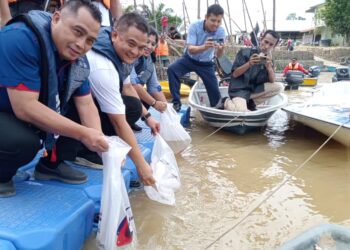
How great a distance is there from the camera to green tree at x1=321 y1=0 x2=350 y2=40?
84.4 ft

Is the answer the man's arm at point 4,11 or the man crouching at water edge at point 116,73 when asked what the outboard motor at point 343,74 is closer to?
the man crouching at water edge at point 116,73

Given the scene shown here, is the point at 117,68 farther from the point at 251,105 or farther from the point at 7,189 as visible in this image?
the point at 251,105

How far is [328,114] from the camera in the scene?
161 inches

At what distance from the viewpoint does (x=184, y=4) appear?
971 cm

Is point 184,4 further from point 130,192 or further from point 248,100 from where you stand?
point 130,192

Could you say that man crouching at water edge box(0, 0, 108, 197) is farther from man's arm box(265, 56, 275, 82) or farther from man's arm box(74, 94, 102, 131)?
man's arm box(265, 56, 275, 82)

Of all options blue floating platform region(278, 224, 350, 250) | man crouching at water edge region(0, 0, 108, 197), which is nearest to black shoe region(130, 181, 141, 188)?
man crouching at water edge region(0, 0, 108, 197)

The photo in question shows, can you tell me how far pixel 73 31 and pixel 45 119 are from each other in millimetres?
406

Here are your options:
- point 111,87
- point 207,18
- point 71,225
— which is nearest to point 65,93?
point 111,87

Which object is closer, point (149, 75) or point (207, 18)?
point (149, 75)

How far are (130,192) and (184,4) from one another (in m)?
7.79

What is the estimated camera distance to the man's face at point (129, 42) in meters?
2.12

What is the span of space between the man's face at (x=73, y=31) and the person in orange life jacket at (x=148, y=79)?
1337mm

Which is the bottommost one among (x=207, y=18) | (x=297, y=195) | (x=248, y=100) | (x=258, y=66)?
(x=297, y=195)
